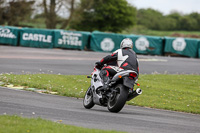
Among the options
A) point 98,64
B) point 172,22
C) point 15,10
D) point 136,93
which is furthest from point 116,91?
point 172,22

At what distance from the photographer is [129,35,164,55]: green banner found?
36844 millimetres

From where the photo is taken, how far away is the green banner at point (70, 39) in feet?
120

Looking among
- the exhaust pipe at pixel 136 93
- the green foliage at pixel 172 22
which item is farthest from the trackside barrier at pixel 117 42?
the green foliage at pixel 172 22

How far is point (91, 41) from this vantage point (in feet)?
122

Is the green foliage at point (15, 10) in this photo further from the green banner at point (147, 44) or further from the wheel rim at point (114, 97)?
the wheel rim at point (114, 97)

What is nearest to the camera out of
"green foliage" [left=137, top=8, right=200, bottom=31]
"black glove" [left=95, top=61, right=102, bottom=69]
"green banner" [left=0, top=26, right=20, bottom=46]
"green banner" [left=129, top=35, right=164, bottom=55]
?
"black glove" [left=95, top=61, right=102, bottom=69]

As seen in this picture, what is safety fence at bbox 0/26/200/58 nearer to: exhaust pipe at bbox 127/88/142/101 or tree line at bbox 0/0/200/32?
tree line at bbox 0/0/200/32

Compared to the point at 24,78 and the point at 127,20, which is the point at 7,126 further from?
the point at 127,20

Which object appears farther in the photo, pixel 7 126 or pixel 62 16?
pixel 62 16

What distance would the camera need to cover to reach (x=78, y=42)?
36969 mm

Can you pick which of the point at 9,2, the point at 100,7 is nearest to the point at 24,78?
the point at 9,2

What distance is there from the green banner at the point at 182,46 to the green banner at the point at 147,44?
0.68 metres

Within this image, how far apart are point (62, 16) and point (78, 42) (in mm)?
23170

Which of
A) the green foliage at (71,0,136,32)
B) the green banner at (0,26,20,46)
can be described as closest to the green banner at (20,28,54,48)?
the green banner at (0,26,20,46)
